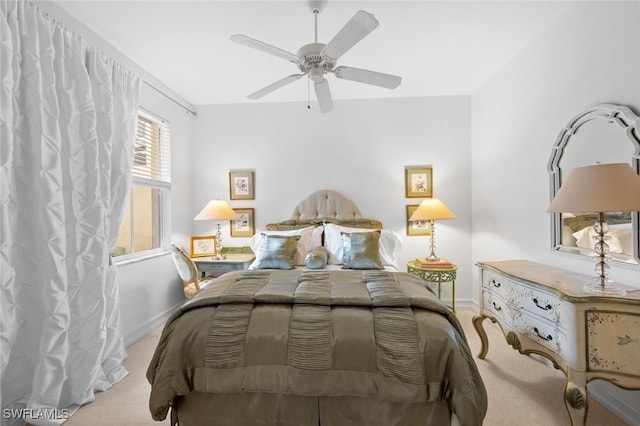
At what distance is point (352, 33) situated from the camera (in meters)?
1.57

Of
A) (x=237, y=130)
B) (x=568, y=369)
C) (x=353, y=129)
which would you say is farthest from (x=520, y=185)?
(x=237, y=130)

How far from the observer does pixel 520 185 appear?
2740mm

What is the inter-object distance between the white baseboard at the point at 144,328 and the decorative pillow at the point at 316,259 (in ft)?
6.00

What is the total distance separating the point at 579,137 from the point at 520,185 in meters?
0.73

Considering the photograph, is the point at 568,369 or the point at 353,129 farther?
the point at 353,129

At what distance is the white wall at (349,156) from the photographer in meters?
3.65

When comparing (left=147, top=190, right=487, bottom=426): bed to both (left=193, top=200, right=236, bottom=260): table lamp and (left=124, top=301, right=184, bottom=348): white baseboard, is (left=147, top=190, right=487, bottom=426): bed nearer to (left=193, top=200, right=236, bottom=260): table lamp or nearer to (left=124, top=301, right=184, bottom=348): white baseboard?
(left=124, top=301, right=184, bottom=348): white baseboard

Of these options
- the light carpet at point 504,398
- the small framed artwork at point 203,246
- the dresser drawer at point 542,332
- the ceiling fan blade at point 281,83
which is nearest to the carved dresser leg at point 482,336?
the light carpet at point 504,398

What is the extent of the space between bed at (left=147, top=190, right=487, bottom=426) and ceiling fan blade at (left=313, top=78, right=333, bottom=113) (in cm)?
157

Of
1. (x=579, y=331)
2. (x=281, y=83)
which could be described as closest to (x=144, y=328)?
(x=281, y=83)

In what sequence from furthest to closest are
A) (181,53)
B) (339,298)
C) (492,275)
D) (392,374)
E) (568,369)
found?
(181,53) < (492,275) < (339,298) < (568,369) < (392,374)

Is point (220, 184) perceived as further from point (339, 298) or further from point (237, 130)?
point (339, 298)

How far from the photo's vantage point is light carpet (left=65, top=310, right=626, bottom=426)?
178 cm

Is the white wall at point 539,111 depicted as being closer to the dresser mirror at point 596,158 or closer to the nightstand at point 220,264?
the dresser mirror at point 596,158
